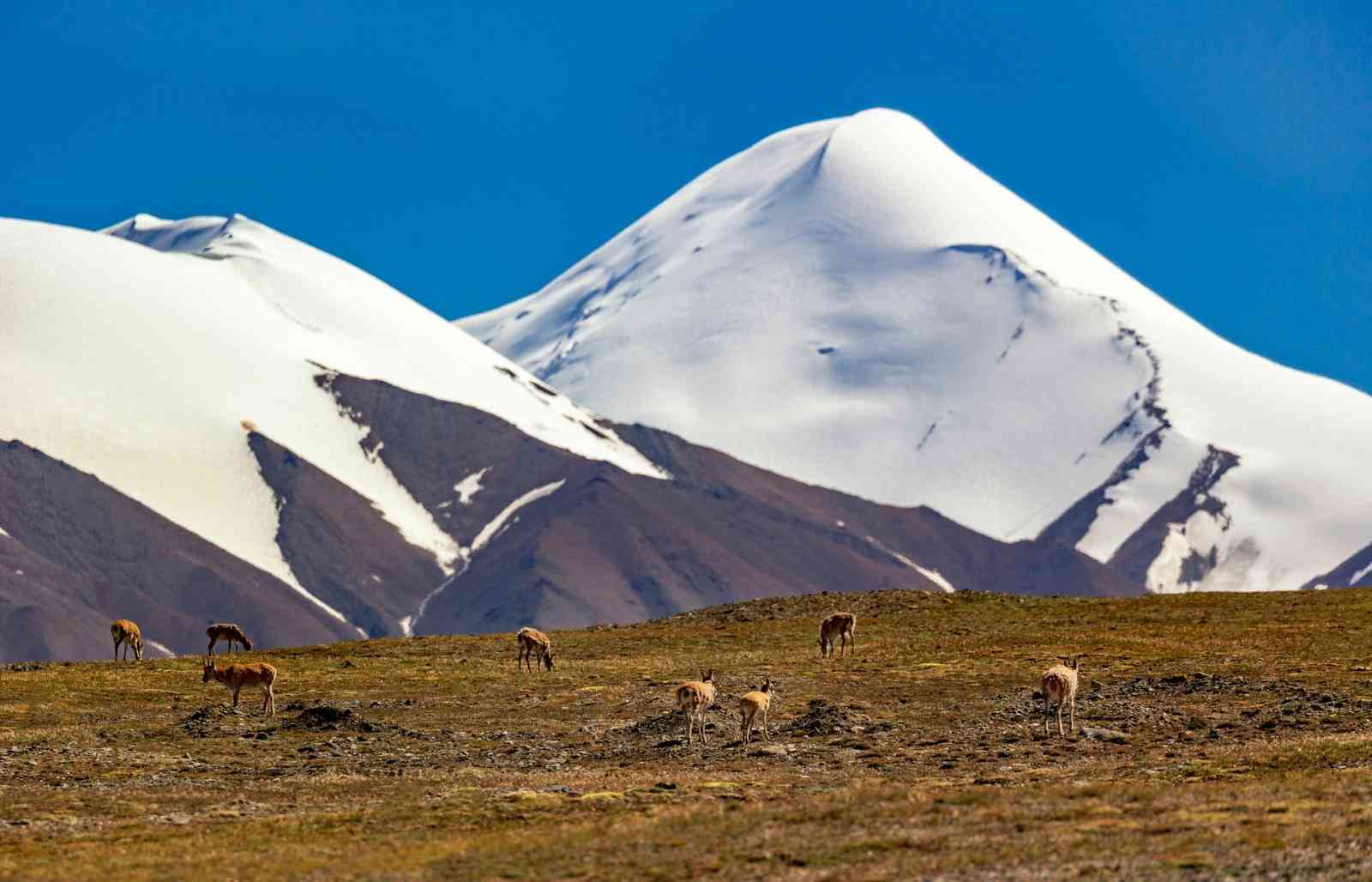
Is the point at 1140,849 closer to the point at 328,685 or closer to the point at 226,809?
the point at 226,809

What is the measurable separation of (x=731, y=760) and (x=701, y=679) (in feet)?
58.7

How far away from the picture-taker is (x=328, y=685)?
6819 centimetres

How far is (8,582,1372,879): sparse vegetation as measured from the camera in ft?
110

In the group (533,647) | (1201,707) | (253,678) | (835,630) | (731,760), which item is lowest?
(731,760)

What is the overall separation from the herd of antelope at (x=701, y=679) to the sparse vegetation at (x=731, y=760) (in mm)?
658

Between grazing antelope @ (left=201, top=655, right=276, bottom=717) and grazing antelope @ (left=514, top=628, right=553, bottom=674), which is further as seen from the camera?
grazing antelope @ (left=514, top=628, right=553, bottom=674)

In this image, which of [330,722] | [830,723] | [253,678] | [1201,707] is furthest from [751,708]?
[253,678]

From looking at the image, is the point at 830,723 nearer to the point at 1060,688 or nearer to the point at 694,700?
the point at 694,700

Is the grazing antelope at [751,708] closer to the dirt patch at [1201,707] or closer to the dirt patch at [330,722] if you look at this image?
the dirt patch at [1201,707]

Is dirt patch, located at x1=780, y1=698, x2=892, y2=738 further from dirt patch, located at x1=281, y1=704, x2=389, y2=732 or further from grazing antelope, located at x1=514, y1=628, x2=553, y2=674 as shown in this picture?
grazing antelope, located at x1=514, y1=628, x2=553, y2=674

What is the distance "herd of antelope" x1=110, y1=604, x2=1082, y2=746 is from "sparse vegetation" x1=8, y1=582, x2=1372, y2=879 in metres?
0.66

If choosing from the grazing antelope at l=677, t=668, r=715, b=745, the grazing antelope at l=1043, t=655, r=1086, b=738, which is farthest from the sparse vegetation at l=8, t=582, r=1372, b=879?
the grazing antelope at l=1043, t=655, r=1086, b=738

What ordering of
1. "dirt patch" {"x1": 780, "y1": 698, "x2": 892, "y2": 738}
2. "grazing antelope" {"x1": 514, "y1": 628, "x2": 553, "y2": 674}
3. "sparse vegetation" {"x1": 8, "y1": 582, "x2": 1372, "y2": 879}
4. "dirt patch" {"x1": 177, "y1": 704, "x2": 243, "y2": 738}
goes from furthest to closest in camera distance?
"grazing antelope" {"x1": 514, "y1": 628, "x2": 553, "y2": 674}
"dirt patch" {"x1": 177, "y1": 704, "x2": 243, "y2": 738}
"dirt patch" {"x1": 780, "y1": 698, "x2": 892, "y2": 738}
"sparse vegetation" {"x1": 8, "y1": 582, "x2": 1372, "y2": 879}

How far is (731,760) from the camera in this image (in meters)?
48.4
